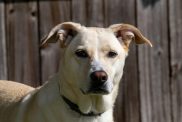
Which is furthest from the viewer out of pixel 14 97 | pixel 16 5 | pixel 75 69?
pixel 16 5

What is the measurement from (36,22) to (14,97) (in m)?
1.42

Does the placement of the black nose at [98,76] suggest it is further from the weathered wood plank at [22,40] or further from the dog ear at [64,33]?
the weathered wood plank at [22,40]

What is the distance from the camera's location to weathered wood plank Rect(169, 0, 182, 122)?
849 cm

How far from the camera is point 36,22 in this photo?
8305 millimetres

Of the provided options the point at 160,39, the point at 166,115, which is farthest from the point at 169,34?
the point at 166,115

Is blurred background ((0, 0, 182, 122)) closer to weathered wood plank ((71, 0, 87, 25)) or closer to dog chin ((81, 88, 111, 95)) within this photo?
weathered wood plank ((71, 0, 87, 25))

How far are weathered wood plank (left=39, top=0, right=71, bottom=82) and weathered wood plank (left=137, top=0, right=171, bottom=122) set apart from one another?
2.59 feet

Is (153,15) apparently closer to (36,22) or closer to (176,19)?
(176,19)

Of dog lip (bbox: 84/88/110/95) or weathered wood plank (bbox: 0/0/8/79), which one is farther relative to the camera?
weathered wood plank (bbox: 0/0/8/79)

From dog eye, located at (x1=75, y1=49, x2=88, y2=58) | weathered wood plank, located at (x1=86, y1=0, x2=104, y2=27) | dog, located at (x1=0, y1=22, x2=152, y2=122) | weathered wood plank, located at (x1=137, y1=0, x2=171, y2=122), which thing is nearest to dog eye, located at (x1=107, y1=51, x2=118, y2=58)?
dog, located at (x1=0, y1=22, x2=152, y2=122)

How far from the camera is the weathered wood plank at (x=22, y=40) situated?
8.23m

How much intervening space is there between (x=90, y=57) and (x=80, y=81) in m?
0.21

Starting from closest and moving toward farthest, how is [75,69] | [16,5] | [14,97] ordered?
1. [75,69]
2. [14,97]
3. [16,5]

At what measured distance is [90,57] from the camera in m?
6.37
